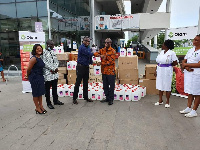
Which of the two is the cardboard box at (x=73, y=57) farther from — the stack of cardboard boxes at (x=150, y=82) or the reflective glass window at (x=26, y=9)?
the reflective glass window at (x=26, y=9)

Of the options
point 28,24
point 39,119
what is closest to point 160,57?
point 39,119

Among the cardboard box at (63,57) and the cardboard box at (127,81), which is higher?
the cardboard box at (63,57)

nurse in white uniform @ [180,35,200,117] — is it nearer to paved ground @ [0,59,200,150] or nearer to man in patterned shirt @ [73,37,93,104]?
paved ground @ [0,59,200,150]

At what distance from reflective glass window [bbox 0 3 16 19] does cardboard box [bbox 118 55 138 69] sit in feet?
37.8

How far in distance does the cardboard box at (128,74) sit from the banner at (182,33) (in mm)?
1594

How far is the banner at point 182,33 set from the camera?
4926 mm

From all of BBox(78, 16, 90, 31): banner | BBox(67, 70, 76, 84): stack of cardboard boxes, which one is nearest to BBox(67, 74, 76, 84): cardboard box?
BBox(67, 70, 76, 84): stack of cardboard boxes

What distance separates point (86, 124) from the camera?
3.44 m

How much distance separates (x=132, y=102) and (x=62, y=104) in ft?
6.46

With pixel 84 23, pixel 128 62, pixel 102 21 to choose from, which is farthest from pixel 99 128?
pixel 84 23

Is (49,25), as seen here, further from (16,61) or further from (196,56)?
(196,56)

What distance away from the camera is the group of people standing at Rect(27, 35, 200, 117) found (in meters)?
3.63

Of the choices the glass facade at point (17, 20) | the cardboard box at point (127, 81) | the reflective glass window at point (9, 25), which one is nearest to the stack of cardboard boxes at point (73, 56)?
the cardboard box at point (127, 81)

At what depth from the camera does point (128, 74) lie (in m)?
5.97
